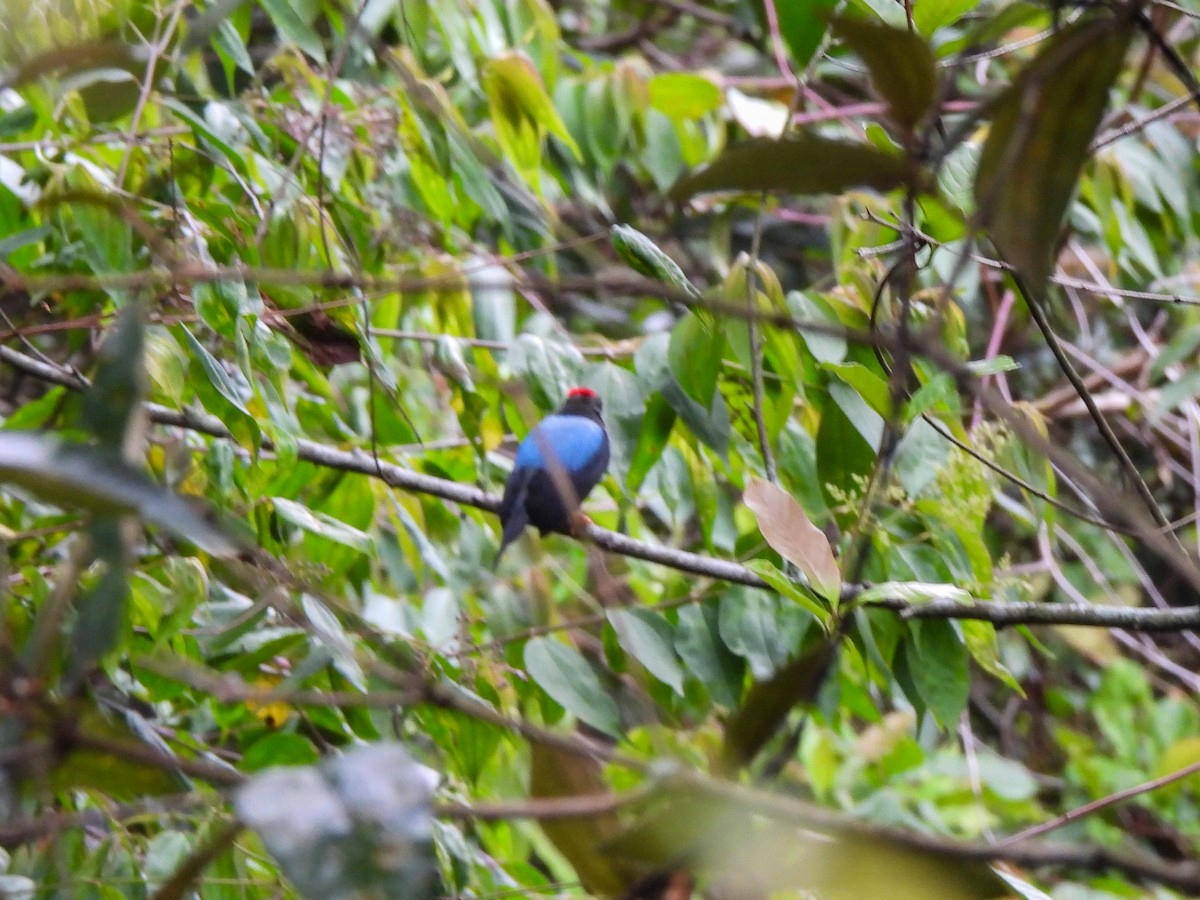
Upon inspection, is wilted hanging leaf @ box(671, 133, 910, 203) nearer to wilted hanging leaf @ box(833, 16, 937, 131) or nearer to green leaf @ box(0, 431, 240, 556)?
wilted hanging leaf @ box(833, 16, 937, 131)

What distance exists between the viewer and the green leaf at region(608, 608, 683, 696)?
2191 mm

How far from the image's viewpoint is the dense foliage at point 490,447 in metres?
0.85

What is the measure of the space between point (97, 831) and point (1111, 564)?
452 cm

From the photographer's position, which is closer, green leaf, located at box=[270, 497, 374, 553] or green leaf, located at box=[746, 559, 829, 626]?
green leaf, located at box=[746, 559, 829, 626]

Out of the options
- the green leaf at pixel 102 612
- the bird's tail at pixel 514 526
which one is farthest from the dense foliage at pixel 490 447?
the bird's tail at pixel 514 526

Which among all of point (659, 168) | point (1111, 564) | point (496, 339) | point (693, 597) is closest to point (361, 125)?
point (496, 339)

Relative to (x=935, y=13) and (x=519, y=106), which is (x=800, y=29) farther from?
(x=519, y=106)

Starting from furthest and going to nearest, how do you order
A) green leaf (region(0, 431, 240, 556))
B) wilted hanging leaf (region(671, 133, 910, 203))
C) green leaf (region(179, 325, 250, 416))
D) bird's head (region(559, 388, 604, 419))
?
bird's head (region(559, 388, 604, 419)) → green leaf (region(179, 325, 250, 416)) → wilted hanging leaf (region(671, 133, 910, 203)) → green leaf (region(0, 431, 240, 556))

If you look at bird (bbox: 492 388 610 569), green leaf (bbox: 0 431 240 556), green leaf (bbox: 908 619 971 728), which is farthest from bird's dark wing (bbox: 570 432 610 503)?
green leaf (bbox: 0 431 240 556)

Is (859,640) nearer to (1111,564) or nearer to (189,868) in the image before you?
(189,868)

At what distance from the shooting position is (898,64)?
3.24 feet

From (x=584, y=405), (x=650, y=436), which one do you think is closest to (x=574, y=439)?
(x=584, y=405)

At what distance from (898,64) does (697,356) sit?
126 centimetres

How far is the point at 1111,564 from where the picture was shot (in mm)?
5449
